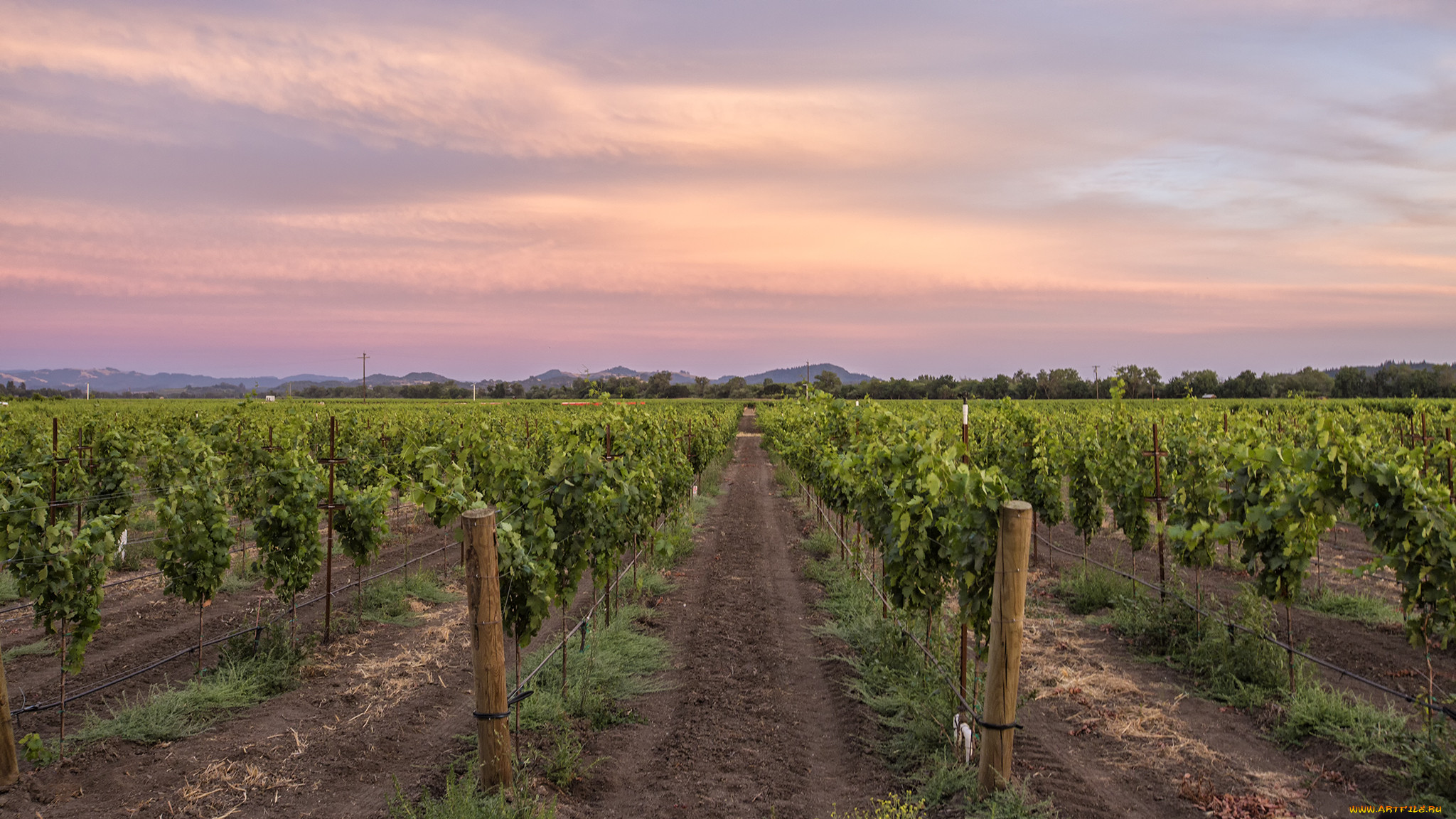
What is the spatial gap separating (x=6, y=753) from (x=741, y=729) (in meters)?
5.26

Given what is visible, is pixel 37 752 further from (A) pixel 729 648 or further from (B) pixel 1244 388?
(B) pixel 1244 388

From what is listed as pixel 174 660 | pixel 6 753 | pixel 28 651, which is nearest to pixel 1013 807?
pixel 6 753

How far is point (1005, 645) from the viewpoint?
459 cm

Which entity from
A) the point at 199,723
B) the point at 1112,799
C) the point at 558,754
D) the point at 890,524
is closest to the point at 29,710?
the point at 199,723

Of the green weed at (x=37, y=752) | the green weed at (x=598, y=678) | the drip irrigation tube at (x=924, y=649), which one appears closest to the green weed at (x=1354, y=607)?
the drip irrigation tube at (x=924, y=649)

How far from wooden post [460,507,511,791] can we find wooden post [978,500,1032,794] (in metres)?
3.10

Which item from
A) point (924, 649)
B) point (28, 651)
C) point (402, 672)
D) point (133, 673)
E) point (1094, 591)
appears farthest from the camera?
point (1094, 591)

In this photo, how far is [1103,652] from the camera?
8188 mm

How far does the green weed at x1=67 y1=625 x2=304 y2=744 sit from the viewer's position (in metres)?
5.92

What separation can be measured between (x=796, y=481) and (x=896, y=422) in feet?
44.2

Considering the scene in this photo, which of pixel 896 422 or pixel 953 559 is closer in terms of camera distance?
pixel 953 559

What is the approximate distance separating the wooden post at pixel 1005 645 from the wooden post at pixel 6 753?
6618mm

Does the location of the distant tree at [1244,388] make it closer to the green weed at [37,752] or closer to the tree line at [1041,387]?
the tree line at [1041,387]

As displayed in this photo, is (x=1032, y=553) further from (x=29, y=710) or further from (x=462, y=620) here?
(x=29, y=710)
